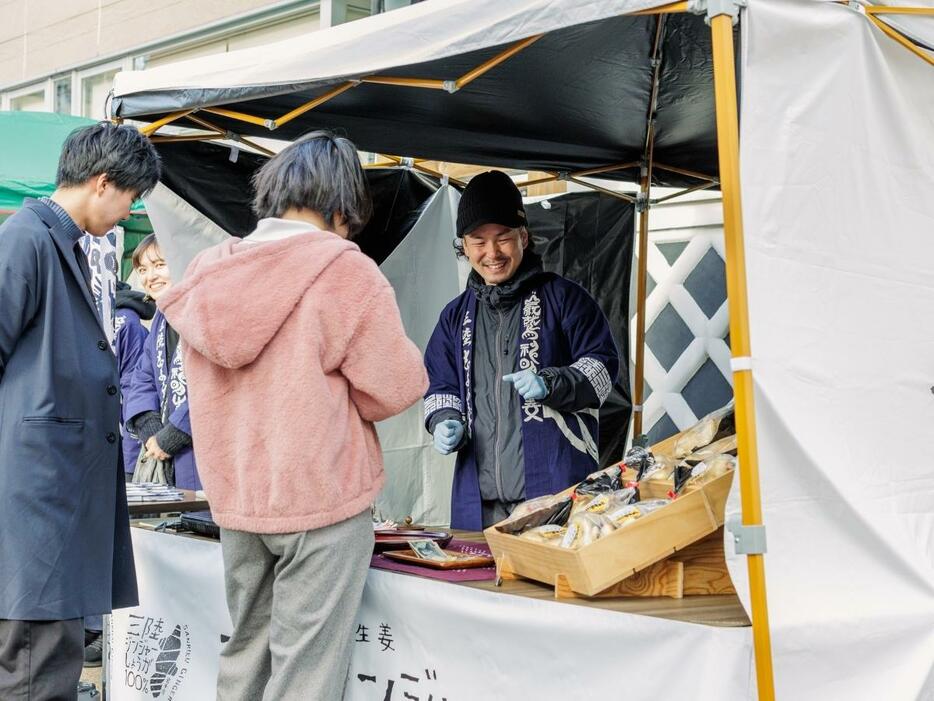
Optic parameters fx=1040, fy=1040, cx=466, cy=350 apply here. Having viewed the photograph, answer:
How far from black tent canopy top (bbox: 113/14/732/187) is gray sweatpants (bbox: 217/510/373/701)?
1051 millimetres

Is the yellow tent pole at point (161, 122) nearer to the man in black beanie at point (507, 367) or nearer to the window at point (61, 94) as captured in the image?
the man in black beanie at point (507, 367)

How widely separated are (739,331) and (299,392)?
0.79 m

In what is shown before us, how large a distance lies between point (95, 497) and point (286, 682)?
602 mm

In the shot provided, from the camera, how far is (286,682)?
77.2 inches

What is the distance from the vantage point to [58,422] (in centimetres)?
211

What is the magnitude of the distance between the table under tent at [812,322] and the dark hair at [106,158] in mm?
375

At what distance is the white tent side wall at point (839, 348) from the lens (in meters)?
1.86

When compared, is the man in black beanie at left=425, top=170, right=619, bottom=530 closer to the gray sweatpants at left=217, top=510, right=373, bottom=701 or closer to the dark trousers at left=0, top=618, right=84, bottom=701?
the gray sweatpants at left=217, top=510, right=373, bottom=701

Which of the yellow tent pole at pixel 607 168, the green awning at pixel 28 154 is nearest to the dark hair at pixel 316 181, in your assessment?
the yellow tent pole at pixel 607 168

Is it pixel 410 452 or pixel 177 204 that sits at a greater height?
pixel 177 204

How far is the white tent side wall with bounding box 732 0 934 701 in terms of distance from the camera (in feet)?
6.09

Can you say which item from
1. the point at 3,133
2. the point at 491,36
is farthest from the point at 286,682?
the point at 3,133

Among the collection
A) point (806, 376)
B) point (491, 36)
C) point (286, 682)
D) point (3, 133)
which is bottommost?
point (286, 682)

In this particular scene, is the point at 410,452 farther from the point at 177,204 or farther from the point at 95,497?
the point at 95,497
